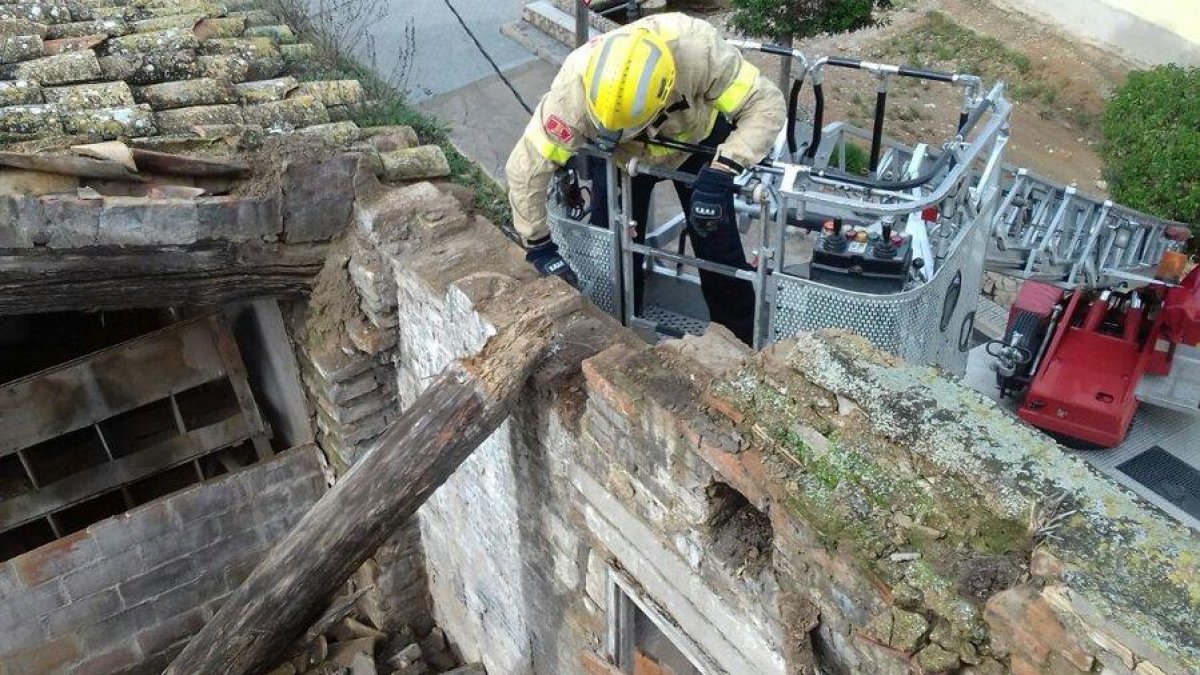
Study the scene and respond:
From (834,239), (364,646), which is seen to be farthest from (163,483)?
(834,239)

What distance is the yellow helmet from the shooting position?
15.9 ft

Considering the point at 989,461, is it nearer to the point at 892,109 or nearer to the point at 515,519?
the point at 515,519

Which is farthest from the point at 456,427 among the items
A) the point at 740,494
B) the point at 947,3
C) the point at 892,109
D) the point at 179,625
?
the point at 947,3

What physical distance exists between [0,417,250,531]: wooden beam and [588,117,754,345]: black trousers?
284 centimetres

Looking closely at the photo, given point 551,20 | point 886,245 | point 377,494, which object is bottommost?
point 551,20

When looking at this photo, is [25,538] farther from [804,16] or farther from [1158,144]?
[1158,144]

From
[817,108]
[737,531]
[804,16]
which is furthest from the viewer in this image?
[804,16]

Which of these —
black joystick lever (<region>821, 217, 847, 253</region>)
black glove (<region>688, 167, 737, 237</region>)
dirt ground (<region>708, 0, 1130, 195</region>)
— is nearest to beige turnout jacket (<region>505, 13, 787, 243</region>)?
black glove (<region>688, 167, 737, 237</region>)

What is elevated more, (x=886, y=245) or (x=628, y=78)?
(x=628, y=78)

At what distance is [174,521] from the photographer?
618cm

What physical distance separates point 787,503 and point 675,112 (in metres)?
2.82

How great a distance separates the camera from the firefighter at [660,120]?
4922mm

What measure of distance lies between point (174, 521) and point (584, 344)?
3274mm

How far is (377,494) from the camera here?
14.1ft
